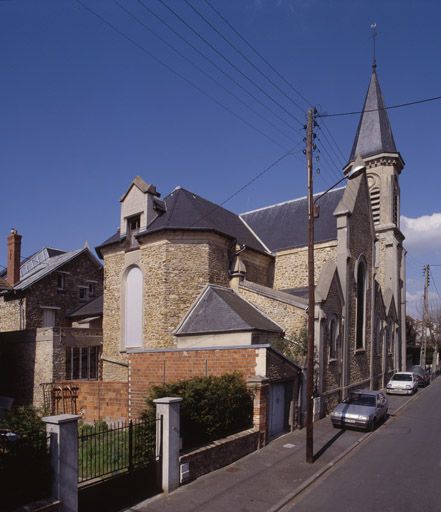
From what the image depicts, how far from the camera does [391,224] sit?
34469mm

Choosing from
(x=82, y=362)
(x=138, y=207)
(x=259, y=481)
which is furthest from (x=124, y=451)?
(x=82, y=362)

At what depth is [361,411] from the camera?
58.2 ft

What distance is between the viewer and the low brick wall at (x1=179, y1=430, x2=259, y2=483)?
1105 centimetres

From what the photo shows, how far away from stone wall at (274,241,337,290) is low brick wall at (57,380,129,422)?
13021 mm

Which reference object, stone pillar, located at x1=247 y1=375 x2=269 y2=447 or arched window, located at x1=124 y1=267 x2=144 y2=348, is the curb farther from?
arched window, located at x1=124 y1=267 x2=144 y2=348

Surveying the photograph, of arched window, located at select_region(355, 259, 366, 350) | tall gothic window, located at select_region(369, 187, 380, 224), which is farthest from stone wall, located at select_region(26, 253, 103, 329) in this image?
tall gothic window, located at select_region(369, 187, 380, 224)

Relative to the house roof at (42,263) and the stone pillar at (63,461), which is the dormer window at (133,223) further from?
the stone pillar at (63,461)

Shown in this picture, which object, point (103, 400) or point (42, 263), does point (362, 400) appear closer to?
point (103, 400)

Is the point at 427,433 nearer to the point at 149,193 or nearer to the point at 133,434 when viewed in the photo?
the point at 133,434

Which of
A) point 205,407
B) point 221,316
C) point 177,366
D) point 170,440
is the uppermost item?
point 221,316

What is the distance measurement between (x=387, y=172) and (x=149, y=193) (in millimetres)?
20326

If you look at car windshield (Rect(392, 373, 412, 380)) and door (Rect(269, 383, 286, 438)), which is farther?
car windshield (Rect(392, 373, 412, 380))

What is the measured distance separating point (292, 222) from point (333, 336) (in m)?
9.85

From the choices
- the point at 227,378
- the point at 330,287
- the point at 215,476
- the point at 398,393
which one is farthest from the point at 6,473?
the point at 398,393
